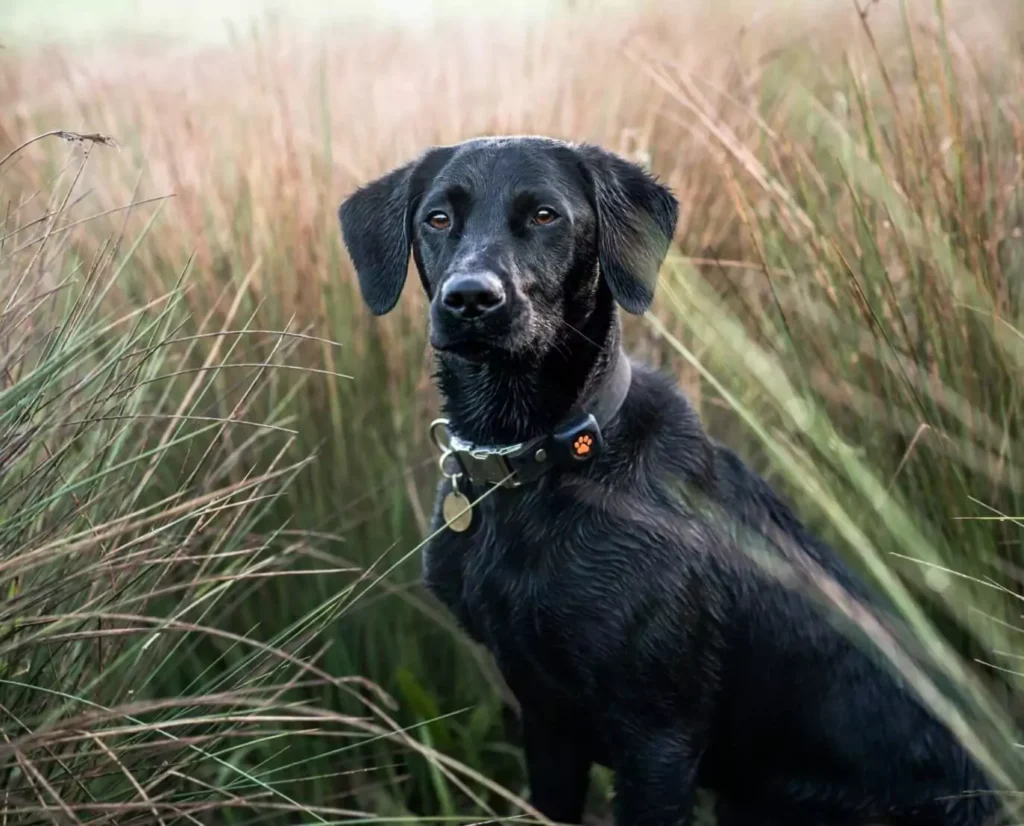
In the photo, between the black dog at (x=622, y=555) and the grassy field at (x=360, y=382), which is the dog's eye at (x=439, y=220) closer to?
the black dog at (x=622, y=555)

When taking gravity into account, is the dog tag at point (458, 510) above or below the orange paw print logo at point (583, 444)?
below

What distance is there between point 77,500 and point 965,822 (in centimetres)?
184

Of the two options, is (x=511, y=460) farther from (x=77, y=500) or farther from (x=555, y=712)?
(x=77, y=500)

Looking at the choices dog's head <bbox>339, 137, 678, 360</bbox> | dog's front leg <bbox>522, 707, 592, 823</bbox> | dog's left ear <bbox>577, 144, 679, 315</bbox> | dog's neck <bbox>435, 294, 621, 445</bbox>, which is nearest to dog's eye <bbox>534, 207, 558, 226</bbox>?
dog's head <bbox>339, 137, 678, 360</bbox>

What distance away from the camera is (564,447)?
2.42m

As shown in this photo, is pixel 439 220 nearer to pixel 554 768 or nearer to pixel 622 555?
pixel 622 555

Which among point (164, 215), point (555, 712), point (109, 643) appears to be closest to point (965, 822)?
point (555, 712)

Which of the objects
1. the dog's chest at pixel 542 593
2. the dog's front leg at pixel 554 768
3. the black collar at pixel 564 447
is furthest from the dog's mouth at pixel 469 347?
the dog's front leg at pixel 554 768

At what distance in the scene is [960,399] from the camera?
2.54 metres

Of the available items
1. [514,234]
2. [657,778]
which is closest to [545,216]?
[514,234]

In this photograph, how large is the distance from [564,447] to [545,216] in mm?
524

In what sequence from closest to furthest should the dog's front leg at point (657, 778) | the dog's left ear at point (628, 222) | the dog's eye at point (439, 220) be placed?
the dog's front leg at point (657, 778), the dog's left ear at point (628, 222), the dog's eye at point (439, 220)

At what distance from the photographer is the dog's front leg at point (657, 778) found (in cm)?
241

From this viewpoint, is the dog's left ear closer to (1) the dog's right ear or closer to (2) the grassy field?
(2) the grassy field
